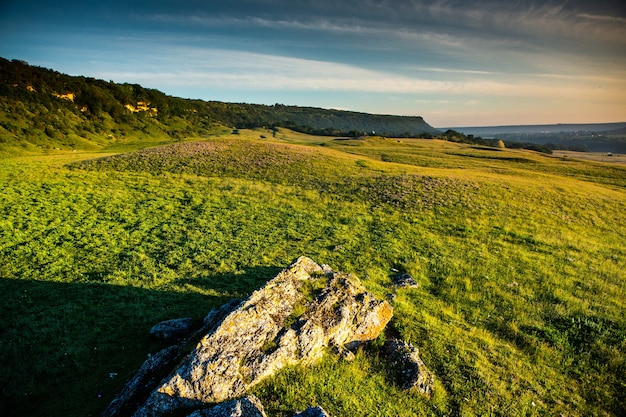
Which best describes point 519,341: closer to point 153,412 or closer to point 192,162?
point 153,412

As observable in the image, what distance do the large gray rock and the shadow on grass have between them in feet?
11.4

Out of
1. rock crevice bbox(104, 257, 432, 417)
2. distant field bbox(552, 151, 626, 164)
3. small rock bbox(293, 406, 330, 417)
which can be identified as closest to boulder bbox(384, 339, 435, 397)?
rock crevice bbox(104, 257, 432, 417)

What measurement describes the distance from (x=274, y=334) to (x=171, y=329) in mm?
5336

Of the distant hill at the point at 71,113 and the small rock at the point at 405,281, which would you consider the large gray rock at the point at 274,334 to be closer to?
the small rock at the point at 405,281

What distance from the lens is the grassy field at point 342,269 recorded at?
34.2 feet

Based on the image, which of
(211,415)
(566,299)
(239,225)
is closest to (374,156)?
(239,225)

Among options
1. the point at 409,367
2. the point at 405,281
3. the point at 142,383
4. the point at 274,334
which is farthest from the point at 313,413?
the point at 405,281

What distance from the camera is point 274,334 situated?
32.5 feet

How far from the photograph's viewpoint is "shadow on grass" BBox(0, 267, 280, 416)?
10320 mm

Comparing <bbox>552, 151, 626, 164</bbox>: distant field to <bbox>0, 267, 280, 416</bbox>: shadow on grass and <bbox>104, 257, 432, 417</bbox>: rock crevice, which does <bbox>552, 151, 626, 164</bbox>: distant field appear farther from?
<bbox>0, 267, 280, 416</bbox>: shadow on grass

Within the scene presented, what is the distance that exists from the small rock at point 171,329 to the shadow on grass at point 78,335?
0.33 metres

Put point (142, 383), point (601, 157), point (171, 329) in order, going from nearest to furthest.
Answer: point (142, 383), point (171, 329), point (601, 157)

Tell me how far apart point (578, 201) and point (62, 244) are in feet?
166

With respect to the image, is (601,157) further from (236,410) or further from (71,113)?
(71,113)
